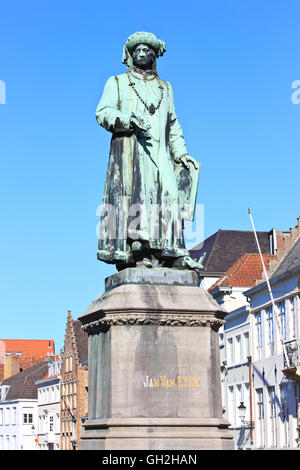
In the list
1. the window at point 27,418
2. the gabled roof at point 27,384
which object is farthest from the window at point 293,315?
the window at point 27,418

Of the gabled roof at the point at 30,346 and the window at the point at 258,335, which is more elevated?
the gabled roof at the point at 30,346

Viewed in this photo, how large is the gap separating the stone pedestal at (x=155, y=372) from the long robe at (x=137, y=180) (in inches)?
28.3

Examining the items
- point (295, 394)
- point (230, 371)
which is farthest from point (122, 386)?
point (230, 371)

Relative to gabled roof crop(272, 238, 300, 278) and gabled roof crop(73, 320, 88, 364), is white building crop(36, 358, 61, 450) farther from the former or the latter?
gabled roof crop(272, 238, 300, 278)

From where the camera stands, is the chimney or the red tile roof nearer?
the red tile roof

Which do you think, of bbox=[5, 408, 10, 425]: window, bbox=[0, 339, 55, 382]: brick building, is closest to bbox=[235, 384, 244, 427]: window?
bbox=[5, 408, 10, 425]: window

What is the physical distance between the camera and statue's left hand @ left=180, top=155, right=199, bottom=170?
11.3 meters

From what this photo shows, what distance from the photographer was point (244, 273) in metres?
55.6

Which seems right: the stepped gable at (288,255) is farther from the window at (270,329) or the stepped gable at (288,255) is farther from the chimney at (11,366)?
the chimney at (11,366)

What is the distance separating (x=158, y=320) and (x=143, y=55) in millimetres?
3538

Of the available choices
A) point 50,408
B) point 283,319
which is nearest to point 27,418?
point 50,408

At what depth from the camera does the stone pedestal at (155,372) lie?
939 centimetres

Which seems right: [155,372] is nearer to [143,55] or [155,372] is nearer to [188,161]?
[188,161]

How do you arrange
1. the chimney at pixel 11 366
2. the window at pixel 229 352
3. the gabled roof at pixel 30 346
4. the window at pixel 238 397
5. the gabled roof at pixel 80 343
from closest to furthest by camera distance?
the window at pixel 238 397 → the window at pixel 229 352 → the gabled roof at pixel 80 343 → the chimney at pixel 11 366 → the gabled roof at pixel 30 346
